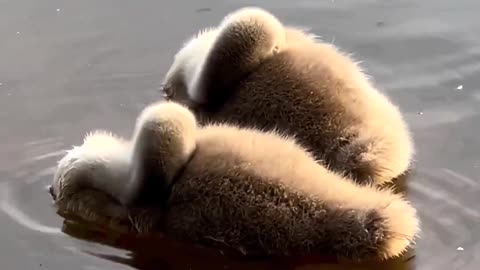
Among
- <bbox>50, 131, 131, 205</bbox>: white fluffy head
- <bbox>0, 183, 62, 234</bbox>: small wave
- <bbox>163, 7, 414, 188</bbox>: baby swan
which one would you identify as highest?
<bbox>163, 7, 414, 188</bbox>: baby swan

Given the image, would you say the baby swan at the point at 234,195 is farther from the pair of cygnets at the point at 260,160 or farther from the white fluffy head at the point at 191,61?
the white fluffy head at the point at 191,61

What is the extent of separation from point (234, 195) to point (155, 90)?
27.9 inches

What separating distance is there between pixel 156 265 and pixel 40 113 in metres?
0.64

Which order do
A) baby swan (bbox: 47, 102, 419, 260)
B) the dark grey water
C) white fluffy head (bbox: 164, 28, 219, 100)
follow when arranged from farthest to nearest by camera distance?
1. white fluffy head (bbox: 164, 28, 219, 100)
2. the dark grey water
3. baby swan (bbox: 47, 102, 419, 260)

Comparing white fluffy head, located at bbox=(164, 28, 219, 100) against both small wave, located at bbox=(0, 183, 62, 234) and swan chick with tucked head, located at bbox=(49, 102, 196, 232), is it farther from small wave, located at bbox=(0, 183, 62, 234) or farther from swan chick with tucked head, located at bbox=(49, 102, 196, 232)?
small wave, located at bbox=(0, 183, 62, 234)

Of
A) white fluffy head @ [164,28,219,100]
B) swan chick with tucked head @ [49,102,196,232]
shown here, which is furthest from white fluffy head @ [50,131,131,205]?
white fluffy head @ [164,28,219,100]

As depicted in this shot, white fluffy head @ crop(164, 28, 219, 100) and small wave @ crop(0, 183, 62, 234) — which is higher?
white fluffy head @ crop(164, 28, 219, 100)

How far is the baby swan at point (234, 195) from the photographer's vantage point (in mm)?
1961

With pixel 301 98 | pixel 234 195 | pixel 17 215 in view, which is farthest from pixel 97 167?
pixel 301 98

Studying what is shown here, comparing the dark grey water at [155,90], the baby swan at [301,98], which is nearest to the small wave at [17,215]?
the dark grey water at [155,90]

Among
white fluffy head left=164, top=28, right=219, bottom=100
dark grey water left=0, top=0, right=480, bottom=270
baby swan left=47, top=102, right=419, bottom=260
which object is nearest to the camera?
baby swan left=47, top=102, right=419, bottom=260

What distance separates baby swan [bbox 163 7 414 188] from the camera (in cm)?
216

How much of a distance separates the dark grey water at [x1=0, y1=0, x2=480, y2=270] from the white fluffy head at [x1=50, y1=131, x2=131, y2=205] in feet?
0.28

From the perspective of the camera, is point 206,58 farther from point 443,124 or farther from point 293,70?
point 443,124
